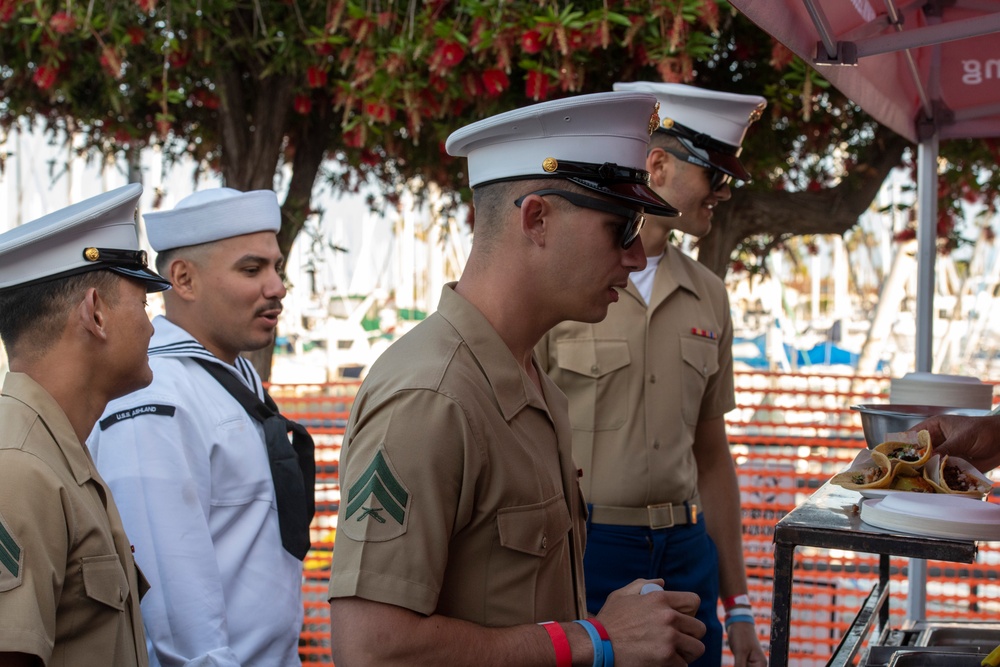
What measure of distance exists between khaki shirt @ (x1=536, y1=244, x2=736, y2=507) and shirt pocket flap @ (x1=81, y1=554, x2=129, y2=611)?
5.00 feet

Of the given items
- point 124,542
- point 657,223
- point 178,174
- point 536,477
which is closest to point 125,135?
point 178,174

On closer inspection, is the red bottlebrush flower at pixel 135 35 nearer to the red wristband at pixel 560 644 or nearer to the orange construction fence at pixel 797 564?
the orange construction fence at pixel 797 564

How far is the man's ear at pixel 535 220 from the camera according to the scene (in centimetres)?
A: 189

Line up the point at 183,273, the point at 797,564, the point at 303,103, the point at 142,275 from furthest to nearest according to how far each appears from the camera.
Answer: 1. the point at 797,564
2. the point at 303,103
3. the point at 183,273
4. the point at 142,275

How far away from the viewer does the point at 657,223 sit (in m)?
3.28

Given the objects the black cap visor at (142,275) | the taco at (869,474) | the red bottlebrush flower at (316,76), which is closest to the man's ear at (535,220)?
the black cap visor at (142,275)

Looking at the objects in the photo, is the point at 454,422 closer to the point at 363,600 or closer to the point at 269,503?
the point at 363,600

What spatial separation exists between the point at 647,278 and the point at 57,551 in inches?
82.7

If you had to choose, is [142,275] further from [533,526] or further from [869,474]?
[869,474]

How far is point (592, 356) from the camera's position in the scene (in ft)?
10.4

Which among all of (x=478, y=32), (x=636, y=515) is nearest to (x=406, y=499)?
(x=636, y=515)

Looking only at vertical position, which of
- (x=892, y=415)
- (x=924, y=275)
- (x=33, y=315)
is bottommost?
(x=892, y=415)

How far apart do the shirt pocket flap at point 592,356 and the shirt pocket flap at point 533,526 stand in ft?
4.20

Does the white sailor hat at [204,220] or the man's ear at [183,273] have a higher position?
the white sailor hat at [204,220]
